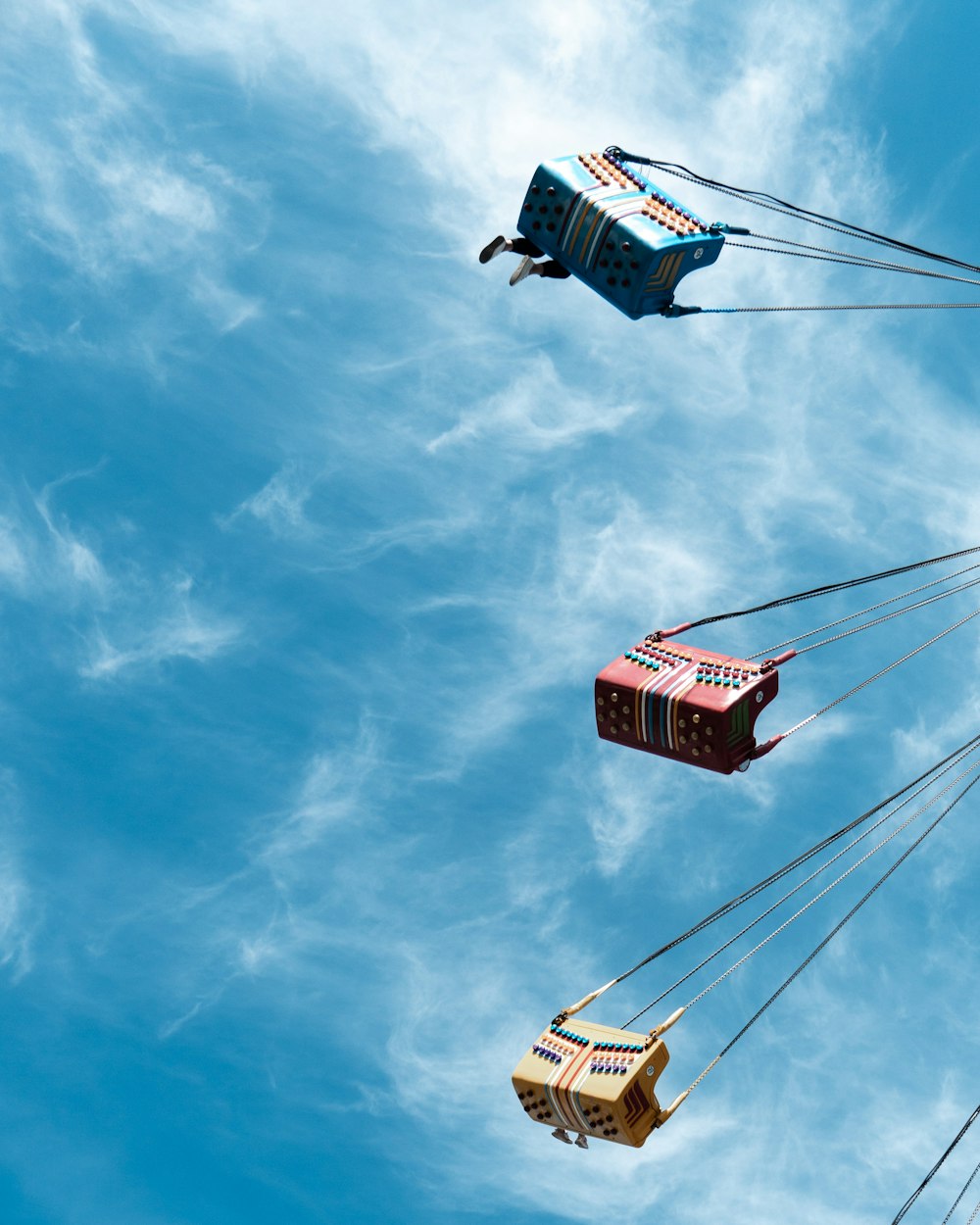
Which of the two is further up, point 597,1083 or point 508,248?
point 508,248

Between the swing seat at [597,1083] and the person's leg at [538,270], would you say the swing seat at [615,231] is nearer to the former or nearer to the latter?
the person's leg at [538,270]

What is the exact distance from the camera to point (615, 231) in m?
67.9

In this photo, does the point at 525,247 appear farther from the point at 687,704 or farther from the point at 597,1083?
the point at 597,1083

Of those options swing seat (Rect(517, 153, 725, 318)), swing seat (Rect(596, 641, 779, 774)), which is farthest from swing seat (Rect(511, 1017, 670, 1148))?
swing seat (Rect(517, 153, 725, 318))

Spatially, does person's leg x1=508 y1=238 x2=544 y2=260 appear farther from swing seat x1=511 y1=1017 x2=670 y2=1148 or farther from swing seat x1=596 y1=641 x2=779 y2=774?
swing seat x1=511 y1=1017 x2=670 y2=1148

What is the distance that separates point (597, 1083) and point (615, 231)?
23227 millimetres

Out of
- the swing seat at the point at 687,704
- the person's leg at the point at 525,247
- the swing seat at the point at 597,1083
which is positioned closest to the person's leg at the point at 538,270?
the person's leg at the point at 525,247

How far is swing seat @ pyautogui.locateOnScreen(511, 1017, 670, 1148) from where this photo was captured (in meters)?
68.3

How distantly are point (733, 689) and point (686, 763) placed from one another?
260 cm

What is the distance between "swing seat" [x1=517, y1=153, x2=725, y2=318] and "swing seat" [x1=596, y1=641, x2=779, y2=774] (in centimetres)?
1009

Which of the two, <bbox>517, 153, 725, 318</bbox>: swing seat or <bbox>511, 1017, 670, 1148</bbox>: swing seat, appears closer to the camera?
<bbox>517, 153, 725, 318</bbox>: swing seat

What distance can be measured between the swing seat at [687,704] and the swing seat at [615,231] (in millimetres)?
10092

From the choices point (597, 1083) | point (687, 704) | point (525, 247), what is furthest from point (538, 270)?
point (597, 1083)

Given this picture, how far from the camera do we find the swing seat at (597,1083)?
68.3 meters
